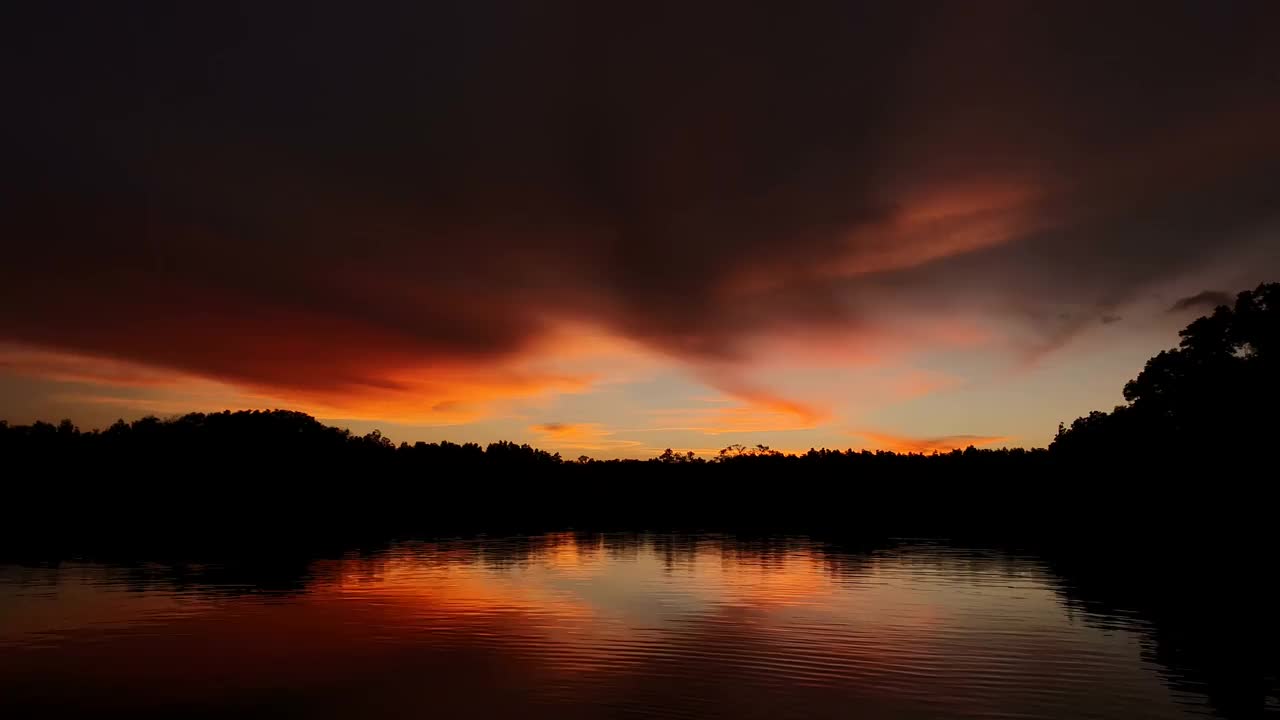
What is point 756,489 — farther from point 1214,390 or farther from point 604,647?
point 604,647

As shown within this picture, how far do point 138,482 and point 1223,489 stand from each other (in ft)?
459

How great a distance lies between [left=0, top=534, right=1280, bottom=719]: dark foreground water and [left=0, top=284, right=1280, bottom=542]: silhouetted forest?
27055 millimetres

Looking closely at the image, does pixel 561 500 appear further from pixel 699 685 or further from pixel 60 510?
pixel 699 685

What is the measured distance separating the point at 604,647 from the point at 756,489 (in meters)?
171

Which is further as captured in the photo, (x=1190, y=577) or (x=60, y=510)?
(x=60, y=510)

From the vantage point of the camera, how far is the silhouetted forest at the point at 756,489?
70.9 m

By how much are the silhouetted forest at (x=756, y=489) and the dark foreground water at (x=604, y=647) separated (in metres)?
27.1

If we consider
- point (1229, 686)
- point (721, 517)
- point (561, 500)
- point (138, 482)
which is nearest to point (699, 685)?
point (1229, 686)

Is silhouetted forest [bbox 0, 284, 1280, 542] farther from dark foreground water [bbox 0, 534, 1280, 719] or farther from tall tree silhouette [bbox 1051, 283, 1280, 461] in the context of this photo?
dark foreground water [bbox 0, 534, 1280, 719]

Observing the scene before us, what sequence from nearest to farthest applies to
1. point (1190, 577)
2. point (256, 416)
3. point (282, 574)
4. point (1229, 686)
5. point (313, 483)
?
point (1229, 686) → point (1190, 577) → point (282, 574) → point (313, 483) → point (256, 416)

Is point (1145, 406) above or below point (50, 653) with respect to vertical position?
above

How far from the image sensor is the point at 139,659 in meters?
29.6

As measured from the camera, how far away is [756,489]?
199 m

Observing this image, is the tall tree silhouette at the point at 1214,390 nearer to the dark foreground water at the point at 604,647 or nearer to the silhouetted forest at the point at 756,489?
the silhouetted forest at the point at 756,489
